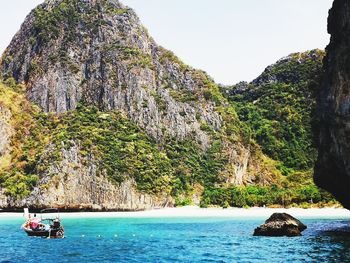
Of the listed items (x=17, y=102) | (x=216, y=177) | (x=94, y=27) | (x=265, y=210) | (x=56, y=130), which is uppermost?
(x=94, y=27)

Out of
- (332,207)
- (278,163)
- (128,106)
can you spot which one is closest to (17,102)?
(128,106)

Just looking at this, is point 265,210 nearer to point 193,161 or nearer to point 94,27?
point 193,161

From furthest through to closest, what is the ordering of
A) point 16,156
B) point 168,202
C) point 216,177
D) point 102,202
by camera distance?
point 216,177 < point 16,156 < point 168,202 < point 102,202

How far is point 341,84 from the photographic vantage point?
46.4 m

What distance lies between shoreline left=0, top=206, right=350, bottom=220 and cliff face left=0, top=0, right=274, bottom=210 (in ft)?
21.9

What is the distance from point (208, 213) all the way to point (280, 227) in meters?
68.3

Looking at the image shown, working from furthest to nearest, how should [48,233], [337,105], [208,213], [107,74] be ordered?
[107,74]
[208,213]
[48,233]
[337,105]

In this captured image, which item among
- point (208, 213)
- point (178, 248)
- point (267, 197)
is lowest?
point (178, 248)

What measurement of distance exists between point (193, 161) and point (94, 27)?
6833 cm

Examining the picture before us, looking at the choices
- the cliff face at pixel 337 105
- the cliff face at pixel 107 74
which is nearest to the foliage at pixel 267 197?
the cliff face at pixel 107 74

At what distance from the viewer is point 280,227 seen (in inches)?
2231

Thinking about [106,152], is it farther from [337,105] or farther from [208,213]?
[337,105]

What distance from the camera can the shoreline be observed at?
112312mm

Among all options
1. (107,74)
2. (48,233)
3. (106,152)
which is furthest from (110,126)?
(48,233)
